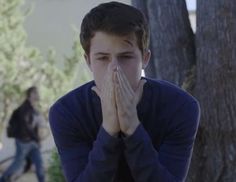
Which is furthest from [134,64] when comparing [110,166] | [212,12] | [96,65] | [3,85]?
[3,85]

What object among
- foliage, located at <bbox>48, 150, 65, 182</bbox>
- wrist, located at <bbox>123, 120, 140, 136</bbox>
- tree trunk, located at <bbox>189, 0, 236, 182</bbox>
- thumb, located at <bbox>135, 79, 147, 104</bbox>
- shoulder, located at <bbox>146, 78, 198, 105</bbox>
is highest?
thumb, located at <bbox>135, 79, 147, 104</bbox>

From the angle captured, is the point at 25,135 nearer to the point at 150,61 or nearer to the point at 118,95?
the point at 150,61

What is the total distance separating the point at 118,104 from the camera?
245 centimetres

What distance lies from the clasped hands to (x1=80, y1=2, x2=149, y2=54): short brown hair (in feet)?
0.52

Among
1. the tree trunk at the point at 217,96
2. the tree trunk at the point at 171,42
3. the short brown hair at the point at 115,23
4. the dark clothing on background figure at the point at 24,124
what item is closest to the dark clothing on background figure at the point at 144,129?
the short brown hair at the point at 115,23

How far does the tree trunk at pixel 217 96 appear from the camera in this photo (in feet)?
16.5

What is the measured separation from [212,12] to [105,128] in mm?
2740

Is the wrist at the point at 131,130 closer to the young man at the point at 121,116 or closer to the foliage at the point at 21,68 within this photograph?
the young man at the point at 121,116

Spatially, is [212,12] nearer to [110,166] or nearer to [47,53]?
[110,166]

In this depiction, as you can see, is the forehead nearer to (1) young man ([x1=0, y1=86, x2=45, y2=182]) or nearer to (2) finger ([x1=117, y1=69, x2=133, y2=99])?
(2) finger ([x1=117, y1=69, x2=133, y2=99])

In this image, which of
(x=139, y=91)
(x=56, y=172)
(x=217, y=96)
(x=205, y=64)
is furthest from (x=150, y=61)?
(x=56, y=172)

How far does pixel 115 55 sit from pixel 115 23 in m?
0.12

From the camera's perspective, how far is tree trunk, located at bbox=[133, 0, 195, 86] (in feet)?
17.5

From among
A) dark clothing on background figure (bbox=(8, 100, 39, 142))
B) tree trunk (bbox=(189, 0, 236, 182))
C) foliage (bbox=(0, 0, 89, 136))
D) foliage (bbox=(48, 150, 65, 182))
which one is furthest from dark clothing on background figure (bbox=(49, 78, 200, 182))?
foliage (bbox=(0, 0, 89, 136))
